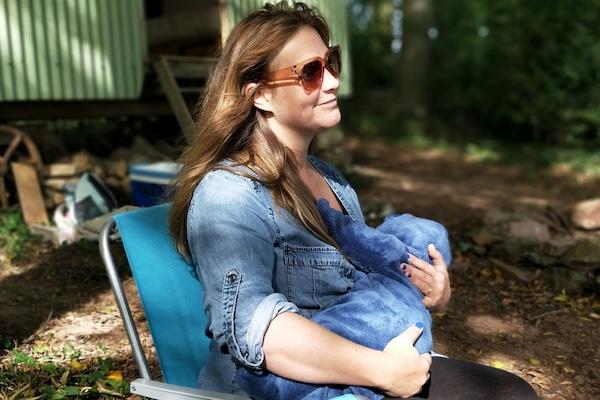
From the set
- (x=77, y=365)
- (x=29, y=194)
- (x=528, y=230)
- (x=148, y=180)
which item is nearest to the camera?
(x=77, y=365)

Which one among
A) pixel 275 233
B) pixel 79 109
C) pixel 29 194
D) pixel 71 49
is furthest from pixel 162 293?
pixel 79 109

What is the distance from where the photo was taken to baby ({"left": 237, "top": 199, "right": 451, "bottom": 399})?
6.14 feet

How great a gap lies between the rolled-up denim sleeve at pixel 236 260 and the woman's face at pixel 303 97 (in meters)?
0.30

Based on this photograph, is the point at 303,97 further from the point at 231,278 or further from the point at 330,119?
the point at 231,278

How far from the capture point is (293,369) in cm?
179

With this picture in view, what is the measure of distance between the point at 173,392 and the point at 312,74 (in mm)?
1046

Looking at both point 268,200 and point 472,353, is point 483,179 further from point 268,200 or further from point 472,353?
point 268,200

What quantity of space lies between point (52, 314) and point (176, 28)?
5171 mm

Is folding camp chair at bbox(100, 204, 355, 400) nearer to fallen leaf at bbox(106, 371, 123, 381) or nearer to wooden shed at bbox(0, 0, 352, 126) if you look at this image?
fallen leaf at bbox(106, 371, 123, 381)

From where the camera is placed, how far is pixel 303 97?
213 cm

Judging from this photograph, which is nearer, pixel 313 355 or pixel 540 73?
pixel 313 355

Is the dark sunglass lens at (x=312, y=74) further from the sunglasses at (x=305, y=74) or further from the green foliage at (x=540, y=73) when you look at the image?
the green foliage at (x=540, y=73)

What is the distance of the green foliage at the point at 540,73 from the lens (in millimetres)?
12891

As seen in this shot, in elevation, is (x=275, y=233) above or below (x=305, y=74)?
below
